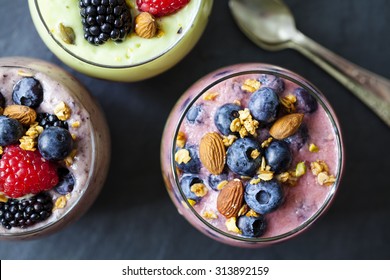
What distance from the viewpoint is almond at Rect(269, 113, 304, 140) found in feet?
4.04

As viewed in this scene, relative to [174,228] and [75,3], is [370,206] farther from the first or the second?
[75,3]

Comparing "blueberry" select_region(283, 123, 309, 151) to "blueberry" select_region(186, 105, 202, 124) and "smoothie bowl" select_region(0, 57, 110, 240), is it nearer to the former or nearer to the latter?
"blueberry" select_region(186, 105, 202, 124)

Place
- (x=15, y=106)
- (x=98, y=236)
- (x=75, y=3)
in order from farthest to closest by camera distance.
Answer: (x=98, y=236) < (x=75, y=3) < (x=15, y=106)

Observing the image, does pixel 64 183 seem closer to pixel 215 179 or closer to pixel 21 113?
pixel 21 113

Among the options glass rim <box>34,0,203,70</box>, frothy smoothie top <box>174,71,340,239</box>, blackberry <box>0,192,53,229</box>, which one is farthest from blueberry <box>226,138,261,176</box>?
blackberry <box>0,192,53,229</box>

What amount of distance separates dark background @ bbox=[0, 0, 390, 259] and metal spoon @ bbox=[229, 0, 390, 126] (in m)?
0.03

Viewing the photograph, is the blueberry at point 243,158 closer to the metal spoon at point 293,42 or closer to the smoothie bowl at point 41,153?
the smoothie bowl at point 41,153

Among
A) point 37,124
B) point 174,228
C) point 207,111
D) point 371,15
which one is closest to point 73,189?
point 37,124

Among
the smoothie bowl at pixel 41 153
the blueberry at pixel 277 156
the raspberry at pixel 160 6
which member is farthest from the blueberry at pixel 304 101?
the smoothie bowl at pixel 41 153

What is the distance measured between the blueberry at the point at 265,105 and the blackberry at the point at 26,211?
0.54m

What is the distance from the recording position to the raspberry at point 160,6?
1.33 metres

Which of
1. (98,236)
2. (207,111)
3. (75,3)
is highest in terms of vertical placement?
(75,3)

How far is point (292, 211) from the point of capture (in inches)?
52.1

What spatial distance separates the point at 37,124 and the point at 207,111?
1.33 ft
